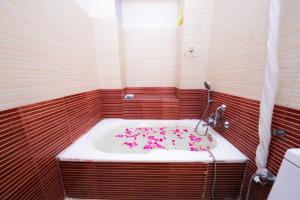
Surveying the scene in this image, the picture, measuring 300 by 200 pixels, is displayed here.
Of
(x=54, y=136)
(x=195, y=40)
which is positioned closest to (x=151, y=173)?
(x=54, y=136)

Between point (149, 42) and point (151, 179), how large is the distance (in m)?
2.08

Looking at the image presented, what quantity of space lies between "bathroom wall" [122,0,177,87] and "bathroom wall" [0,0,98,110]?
89cm

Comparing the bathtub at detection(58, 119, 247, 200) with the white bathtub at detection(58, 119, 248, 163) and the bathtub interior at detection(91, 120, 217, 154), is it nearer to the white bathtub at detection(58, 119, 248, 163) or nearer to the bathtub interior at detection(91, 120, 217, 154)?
the white bathtub at detection(58, 119, 248, 163)

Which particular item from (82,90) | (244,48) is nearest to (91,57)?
(82,90)

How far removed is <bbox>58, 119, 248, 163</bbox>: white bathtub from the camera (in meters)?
1.04

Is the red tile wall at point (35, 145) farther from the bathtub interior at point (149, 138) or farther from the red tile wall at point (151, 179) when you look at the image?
the bathtub interior at point (149, 138)

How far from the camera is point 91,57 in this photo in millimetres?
1738

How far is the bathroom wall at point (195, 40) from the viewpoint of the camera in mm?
1656

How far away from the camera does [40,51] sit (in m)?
0.94

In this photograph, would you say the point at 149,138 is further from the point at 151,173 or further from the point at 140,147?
the point at 151,173

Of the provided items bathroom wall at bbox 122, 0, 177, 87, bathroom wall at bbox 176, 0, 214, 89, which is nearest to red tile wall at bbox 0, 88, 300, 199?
bathroom wall at bbox 176, 0, 214, 89

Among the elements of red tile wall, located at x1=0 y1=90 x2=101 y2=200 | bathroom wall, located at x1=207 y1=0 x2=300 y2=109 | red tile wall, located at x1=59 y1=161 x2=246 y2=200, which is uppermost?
bathroom wall, located at x1=207 y1=0 x2=300 y2=109

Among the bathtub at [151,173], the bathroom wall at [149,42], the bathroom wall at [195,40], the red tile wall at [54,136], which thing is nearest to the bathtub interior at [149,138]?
the red tile wall at [54,136]

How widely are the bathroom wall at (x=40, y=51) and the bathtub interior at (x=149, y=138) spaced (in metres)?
0.74
